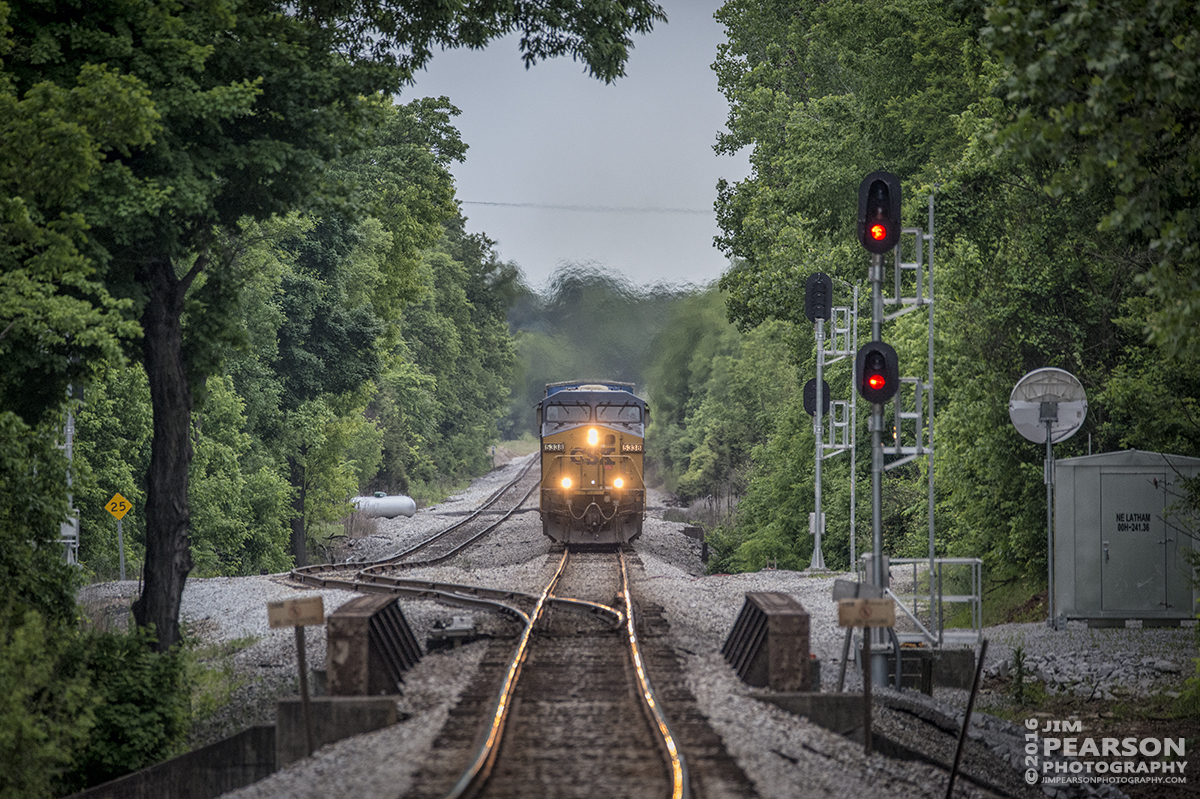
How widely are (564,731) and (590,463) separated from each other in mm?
17197

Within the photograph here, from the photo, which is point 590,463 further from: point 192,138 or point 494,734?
point 494,734

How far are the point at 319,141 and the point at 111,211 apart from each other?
315cm

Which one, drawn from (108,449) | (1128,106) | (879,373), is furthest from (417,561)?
(1128,106)

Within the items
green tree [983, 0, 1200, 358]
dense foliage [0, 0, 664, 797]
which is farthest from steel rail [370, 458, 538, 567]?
green tree [983, 0, 1200, 358]

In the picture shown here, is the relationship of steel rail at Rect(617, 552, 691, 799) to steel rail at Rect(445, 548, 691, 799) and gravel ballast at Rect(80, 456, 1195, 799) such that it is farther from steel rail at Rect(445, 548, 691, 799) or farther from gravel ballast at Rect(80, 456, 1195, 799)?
gravel ballast at Rect(80, 456, 1195, 799)

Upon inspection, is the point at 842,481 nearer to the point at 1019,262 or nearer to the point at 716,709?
the point at 1019,262

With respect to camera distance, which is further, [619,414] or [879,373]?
[619,414]

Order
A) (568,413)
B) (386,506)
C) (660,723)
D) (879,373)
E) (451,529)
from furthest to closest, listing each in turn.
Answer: (386,506), (451,529), (568,413), (879,373), (660,723)

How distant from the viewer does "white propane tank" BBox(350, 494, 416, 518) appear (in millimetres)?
47156

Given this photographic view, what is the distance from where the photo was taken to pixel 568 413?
27062mm

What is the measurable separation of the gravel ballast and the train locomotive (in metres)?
1.56

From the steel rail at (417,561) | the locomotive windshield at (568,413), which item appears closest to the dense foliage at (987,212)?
the locomotive windshield at (568,413)

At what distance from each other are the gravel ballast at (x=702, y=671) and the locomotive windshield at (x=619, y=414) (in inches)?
139

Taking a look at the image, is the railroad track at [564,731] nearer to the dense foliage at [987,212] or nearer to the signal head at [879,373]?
the signal head at [879,373]
